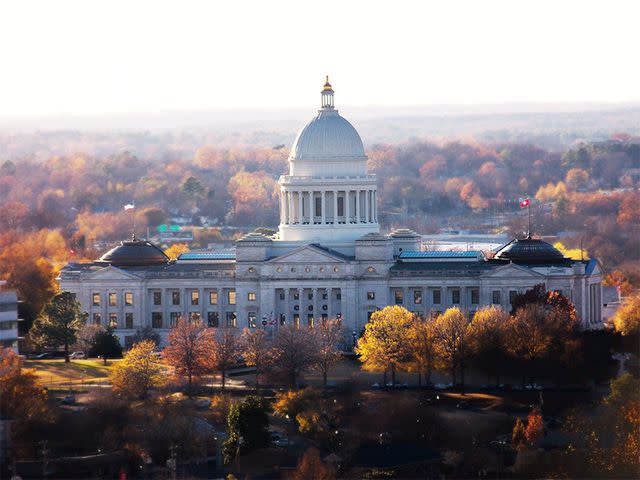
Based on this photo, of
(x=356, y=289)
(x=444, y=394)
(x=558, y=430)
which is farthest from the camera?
(x=356, y=289)

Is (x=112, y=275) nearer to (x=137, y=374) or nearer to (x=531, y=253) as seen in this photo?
(x=531, y=253)

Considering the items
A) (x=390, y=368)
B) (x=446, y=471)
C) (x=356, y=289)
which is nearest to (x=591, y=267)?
(x=356, y=289)

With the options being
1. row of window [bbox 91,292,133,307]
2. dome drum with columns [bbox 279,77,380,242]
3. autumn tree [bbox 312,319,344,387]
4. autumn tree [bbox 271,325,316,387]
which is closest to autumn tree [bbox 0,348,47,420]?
autumn tree [bbox 271,325,316,387]

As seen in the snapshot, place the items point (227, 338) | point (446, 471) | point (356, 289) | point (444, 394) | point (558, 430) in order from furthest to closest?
1. point (356, 289)
2. point (227, 338)
3. point (444, 394)
4. point (558, 430)
5. point (446, 471)

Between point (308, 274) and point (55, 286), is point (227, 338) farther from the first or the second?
point (55, 286)

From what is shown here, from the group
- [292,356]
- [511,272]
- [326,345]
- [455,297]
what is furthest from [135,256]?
[292,356]
